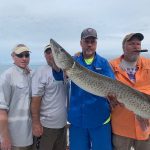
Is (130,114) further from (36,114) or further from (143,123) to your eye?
(36,114)

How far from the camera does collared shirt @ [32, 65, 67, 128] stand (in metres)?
6.65

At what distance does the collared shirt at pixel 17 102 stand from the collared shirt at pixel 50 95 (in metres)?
0.22

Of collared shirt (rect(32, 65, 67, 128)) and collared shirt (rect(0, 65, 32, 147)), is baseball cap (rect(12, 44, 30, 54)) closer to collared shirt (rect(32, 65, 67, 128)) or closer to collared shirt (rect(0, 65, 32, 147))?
collared shirt (rect(0, 65, 32, 147))

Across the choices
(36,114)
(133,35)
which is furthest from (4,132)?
(133,35)

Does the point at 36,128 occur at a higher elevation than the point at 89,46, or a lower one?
lower

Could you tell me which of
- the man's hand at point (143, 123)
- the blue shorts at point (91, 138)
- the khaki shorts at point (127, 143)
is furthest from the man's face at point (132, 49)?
the khaki shorts at point (127, 143)

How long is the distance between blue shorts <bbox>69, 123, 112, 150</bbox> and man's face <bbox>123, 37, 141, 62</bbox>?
1.28 meters

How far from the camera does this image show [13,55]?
6.59 meters

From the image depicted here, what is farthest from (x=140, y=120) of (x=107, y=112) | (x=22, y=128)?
(x=22, y=128)

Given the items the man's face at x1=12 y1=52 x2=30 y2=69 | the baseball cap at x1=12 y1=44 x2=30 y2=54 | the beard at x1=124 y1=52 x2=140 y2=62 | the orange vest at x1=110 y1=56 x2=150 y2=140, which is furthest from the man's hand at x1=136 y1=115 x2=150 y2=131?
the baseball cap at x1=12 y1=44 x2=30 y2=54

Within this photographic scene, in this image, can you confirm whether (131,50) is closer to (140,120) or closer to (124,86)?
(124,86)

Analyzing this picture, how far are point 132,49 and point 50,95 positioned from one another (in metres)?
1.71

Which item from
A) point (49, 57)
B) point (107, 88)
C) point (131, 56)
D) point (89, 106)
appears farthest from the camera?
point (131, 56)

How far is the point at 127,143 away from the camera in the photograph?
680 cm
